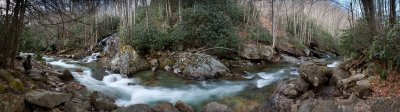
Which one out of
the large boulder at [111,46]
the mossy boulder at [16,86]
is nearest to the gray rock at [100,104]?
the mossy boulder at [16,86]

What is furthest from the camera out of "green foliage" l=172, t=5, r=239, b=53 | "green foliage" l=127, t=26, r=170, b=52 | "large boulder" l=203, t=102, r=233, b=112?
"green foliage" l=172, t=5, r=239, b=53

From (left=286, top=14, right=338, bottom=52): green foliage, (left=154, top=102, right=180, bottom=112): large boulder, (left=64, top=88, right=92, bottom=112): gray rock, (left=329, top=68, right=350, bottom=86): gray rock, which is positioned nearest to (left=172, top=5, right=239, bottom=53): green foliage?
(left=329, top=68, right=350, bottom=86): gray rock

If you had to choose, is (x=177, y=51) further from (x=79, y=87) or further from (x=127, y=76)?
(x=79, y=87)

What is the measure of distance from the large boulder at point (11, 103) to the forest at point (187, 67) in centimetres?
2

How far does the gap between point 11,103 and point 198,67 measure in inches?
337

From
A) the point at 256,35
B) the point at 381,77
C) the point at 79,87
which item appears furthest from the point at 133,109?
the point at 256,35

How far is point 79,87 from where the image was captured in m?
9.85

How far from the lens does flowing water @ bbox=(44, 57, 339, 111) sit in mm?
10148

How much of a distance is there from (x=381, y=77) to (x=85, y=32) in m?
19.5

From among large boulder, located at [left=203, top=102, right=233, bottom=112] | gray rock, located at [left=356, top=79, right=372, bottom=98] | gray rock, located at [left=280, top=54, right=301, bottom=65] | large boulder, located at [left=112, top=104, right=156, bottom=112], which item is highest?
gray rock, located at [left=280, top=54, right=301, bottom=65]

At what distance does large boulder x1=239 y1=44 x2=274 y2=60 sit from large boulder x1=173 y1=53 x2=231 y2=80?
3918mm

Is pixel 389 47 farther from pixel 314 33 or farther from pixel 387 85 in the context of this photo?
pixel 314 33

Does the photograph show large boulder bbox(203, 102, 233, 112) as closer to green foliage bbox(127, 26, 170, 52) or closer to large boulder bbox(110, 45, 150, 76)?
large boulder bbox(110, 45, 150, 76)

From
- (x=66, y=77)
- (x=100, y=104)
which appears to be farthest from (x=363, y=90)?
(x=66, y=77)
